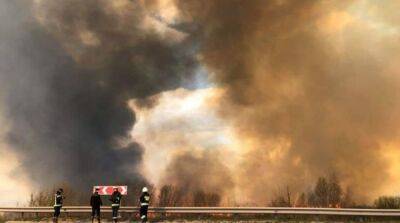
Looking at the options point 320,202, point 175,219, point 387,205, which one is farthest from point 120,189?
point 387,205

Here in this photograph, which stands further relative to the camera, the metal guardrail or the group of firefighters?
the group of firefighters

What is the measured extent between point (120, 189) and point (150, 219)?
116 inches

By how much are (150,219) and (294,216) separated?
9524mm

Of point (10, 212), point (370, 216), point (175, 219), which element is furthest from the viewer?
point (10, 212)

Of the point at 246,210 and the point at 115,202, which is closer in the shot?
the point at 115,202

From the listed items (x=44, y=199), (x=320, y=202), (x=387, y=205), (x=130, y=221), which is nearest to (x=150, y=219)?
(x=130, y=221)

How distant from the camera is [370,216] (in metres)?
27.8

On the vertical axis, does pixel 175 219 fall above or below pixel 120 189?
below

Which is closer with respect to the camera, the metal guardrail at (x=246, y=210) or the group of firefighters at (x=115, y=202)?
the metal guardrail at (x=246, y=210)

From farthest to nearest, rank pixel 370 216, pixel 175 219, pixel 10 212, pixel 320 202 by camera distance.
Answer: pixel 320 202 → pixel 10 212 → pixel 175 219 → pixel 370 216

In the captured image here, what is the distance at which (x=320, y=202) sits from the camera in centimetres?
3541

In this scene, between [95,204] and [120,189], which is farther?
[120,189]

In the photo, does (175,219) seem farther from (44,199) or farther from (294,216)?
(44,199)

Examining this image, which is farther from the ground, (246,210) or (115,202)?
(115,202)
